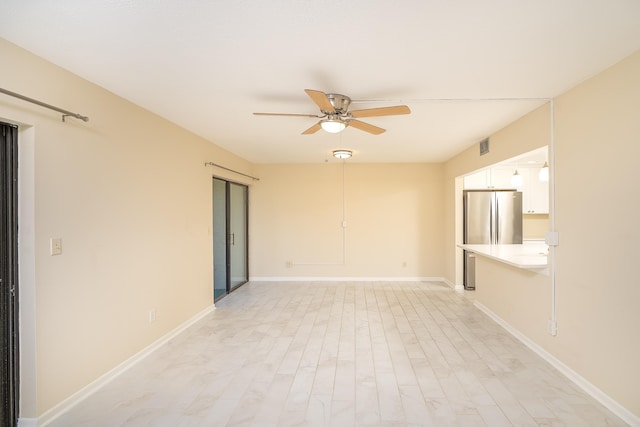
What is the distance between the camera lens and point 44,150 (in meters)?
2.09

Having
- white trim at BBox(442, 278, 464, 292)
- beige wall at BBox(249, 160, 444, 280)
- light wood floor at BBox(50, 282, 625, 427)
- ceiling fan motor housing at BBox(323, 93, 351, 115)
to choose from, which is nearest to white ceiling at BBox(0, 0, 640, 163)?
ceiling fan motor housing at BBox(323, 93, 351, 115)

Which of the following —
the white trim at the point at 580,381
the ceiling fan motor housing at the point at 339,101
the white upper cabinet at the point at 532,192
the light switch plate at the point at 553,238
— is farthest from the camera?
the white upper cabinet at the point at 532,192

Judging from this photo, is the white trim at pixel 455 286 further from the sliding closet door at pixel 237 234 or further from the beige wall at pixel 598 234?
the sliding closet door at pixel 237 234

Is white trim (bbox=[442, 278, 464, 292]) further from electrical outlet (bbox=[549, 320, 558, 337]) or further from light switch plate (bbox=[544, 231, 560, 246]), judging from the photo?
light switch plate (bbox=[544, 231, 560, 246])

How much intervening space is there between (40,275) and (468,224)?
560cm

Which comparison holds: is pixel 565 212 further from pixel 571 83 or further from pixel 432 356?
pixel 432 356

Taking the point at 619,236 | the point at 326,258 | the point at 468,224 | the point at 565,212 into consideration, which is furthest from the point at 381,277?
the point at 619,236

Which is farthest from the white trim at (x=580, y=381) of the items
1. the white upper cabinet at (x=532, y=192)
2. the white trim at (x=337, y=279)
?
the white upper cabinet at (x=532, y=192)

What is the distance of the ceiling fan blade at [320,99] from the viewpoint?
2136 millimetres

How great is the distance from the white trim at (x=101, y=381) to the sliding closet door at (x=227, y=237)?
5.33 ft

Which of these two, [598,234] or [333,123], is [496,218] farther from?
[333,123]

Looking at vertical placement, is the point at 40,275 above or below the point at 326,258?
above

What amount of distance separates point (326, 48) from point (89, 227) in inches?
83.5

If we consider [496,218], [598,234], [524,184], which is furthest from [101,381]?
[524,184]
